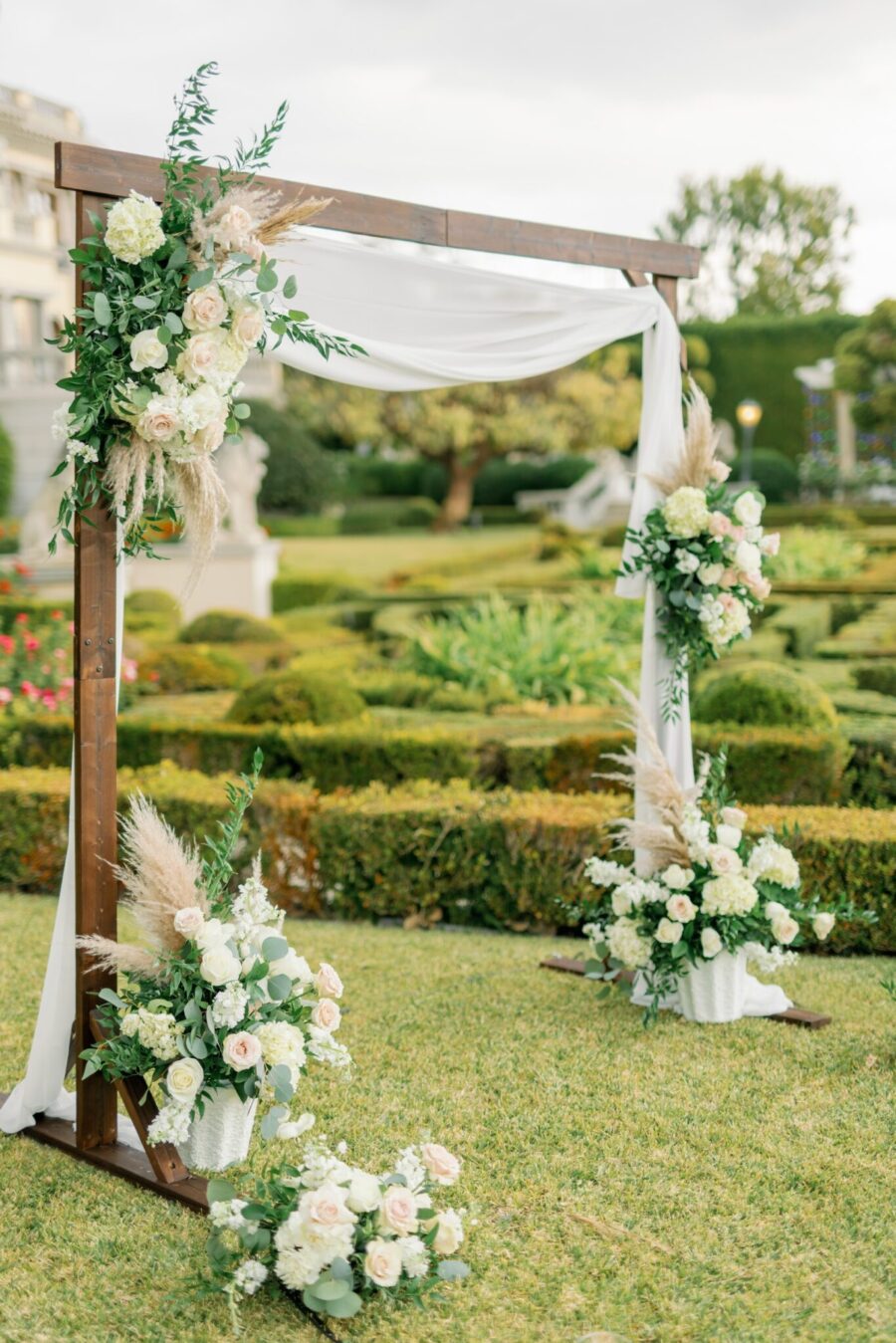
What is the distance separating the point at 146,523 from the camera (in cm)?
336

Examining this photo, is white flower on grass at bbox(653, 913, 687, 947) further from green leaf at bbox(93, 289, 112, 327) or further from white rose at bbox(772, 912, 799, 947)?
green leaf at bbox(93, 289, 112, 327)

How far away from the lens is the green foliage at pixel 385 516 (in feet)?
91.1

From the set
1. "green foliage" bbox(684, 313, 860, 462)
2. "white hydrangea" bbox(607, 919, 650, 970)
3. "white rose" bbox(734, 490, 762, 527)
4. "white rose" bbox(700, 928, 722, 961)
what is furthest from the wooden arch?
"green foliage" bbox(684, 313, 860, 462)

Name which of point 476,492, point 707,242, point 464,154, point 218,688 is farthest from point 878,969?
point 707,242

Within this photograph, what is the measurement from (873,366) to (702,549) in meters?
19.5

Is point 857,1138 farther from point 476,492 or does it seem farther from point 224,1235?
point 476,492

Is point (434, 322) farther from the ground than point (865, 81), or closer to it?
closer to it

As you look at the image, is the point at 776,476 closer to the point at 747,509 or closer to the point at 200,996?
the point at 747,509

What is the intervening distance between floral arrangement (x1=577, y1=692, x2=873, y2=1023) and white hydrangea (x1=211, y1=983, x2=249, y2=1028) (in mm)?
1555

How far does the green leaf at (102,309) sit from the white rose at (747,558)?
95.5 inches

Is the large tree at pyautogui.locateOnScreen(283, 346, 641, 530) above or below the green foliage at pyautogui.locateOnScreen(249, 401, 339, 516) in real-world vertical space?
above

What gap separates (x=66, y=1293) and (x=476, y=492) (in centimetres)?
3134

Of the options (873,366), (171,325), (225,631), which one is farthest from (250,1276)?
(873,366)

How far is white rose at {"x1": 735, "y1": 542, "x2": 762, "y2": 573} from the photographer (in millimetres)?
4641
